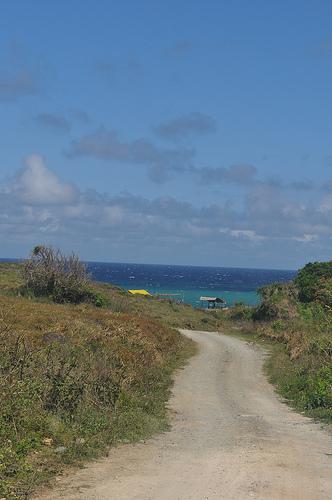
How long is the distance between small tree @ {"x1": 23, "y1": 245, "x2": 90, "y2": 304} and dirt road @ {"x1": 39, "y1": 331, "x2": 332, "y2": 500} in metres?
24.8

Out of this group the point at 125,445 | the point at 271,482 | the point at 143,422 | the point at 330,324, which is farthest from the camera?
the point at 330,324

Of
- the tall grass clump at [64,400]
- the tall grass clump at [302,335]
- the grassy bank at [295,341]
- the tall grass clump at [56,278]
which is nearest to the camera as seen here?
the tall grass clump at [64,400]

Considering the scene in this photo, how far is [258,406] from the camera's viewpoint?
1927cm

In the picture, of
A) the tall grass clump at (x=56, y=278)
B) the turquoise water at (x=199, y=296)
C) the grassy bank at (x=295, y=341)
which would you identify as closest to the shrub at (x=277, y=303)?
the grassy bank at (x=295, y=341)

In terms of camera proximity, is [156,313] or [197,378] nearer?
[197,378]

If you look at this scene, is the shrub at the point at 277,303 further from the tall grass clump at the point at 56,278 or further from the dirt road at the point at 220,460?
the dirt road at the point at 220,460

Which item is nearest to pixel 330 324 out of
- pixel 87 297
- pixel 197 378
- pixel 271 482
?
pixel 197 378

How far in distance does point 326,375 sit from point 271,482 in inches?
452

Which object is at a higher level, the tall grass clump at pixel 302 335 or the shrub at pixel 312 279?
the shrub at pixel 312 279

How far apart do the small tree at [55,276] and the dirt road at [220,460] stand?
24.8m

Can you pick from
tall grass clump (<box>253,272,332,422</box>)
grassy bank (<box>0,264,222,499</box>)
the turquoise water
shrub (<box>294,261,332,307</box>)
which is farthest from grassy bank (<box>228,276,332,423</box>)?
the turquoise water

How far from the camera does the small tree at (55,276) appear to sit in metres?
44.1

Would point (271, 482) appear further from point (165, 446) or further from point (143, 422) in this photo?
point (143, 422)

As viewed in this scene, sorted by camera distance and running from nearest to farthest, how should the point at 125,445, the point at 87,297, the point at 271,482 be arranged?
1. the point at 271,482
2. the point at 125,445
3. the point at 87,297
